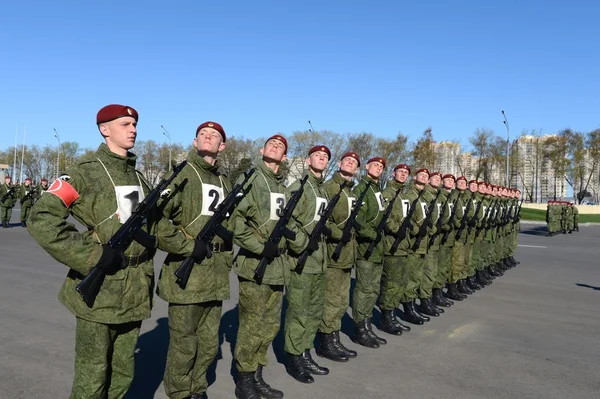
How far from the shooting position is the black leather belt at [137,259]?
2.92 m

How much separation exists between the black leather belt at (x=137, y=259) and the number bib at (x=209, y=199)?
64cm

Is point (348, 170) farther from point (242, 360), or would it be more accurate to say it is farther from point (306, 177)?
point (242, 360)

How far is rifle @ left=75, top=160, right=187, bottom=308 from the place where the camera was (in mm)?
2666

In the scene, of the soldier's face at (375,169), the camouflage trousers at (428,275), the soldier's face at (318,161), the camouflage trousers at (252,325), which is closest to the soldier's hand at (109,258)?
the camouflage trousers at (252,325)

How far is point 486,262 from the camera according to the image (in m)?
9.98

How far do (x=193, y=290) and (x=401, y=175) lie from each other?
13.0 feet

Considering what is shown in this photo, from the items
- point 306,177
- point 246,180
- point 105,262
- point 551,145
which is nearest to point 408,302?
point 306,177

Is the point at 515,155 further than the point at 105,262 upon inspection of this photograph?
Yes

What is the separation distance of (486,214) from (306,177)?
6287 millimetres

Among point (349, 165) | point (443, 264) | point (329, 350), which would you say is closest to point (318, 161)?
point (349, 165)

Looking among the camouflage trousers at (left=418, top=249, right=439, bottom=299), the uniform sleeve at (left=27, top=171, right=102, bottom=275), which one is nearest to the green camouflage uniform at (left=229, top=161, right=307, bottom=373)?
the uniform sleeve at (left=27, top=171, right=102, bottom=275)

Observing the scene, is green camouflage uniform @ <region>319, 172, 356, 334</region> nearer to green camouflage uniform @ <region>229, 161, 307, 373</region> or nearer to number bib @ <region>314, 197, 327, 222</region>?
number bib @ <region>314, 197, 327, 222</region>

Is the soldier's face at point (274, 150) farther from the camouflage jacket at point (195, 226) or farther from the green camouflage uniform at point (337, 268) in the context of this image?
the green camouflage uniform at point (337, 268)

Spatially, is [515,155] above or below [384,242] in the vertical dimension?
above
